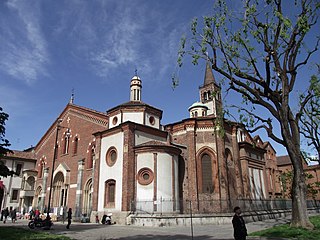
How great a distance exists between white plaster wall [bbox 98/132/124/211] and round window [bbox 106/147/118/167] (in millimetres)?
302

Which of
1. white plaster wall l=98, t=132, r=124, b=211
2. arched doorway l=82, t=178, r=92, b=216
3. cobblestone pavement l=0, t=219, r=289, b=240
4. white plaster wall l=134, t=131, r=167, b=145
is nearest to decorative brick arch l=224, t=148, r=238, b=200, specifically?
white plaster wall l=134, t=131, r=167, b=145

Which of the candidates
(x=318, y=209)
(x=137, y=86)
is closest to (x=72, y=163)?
(x=137, y=86)

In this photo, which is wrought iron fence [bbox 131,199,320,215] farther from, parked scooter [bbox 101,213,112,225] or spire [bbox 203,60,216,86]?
spire [bbox 203,60,216,86]

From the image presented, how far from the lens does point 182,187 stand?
25.5 metres

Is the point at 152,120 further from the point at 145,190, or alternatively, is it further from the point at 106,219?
the point at 106,219

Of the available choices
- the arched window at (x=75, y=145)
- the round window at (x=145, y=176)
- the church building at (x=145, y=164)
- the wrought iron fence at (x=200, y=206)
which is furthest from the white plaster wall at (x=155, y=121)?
the arched window at (x=75, y=145)

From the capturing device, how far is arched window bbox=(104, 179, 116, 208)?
23.5 metres

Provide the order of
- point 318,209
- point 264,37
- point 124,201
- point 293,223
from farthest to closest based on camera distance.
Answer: point 318,209
point 124,201
point 264,37
point 293,223

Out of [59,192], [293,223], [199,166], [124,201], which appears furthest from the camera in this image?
[59,192]

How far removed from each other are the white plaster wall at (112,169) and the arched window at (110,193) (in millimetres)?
349

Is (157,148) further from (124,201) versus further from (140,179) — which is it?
(124,201)

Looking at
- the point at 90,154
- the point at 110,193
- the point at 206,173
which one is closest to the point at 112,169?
the point at 110,193

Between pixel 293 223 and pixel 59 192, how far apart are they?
26158mm

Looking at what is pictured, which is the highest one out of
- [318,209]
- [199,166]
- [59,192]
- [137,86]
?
[137,86]
